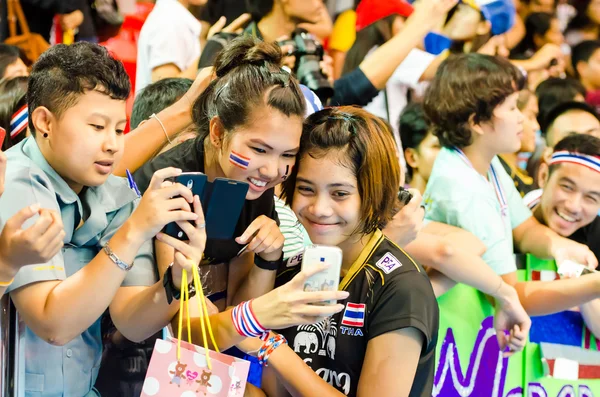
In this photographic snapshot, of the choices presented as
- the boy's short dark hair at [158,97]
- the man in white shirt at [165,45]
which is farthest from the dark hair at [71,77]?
the man in white shirt at [165,45]

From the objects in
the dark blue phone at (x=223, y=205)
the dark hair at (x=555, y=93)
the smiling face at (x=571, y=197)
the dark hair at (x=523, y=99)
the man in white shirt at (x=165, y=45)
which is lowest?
the dark hair at (x=555, y=93)

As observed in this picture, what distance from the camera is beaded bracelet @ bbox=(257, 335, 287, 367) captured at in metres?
1.91

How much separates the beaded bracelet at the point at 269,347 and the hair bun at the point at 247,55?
69cm

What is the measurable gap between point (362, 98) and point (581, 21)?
15.0ft

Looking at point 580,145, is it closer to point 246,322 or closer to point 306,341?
point 306,341

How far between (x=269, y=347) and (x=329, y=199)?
392 mm

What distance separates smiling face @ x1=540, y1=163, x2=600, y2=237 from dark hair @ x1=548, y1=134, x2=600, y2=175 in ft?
0.20

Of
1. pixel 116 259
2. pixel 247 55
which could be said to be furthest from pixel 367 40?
pixel 116 259

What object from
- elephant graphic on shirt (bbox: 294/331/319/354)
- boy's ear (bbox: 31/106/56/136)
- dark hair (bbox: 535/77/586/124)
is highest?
boy's ear (bbox: 31/106/56/136)

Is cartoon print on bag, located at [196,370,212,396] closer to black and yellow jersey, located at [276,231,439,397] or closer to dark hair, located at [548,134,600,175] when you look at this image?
black and yellow jersey, located at [276,231,439,397]

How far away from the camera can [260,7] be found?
3572 millimetres

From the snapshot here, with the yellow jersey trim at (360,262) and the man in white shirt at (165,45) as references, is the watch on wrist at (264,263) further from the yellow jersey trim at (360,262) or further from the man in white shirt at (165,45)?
the man in white shirt at (165,45)

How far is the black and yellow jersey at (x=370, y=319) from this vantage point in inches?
76.2

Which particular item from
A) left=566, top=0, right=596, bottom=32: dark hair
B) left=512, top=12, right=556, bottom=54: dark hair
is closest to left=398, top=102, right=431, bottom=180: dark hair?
left=512, top=12, right=556, bottom=54: dark hair
